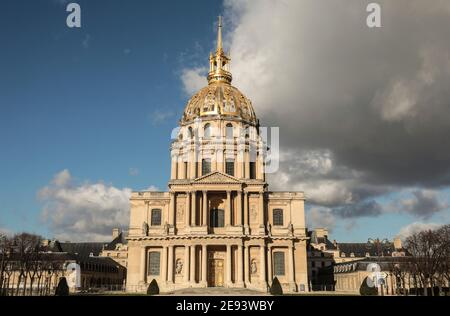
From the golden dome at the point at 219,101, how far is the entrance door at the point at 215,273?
1928 cm

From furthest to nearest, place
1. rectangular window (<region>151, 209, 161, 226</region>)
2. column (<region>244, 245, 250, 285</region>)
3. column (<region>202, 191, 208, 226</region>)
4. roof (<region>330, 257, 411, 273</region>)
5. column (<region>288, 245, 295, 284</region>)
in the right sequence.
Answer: roof (<region>330, 257, 411, 273</region>) → rectangular window (<region>151, 209, 161, 226</region>) → column (<region>202, 191, 208, 226</region>) → column (<region>288, 245, 295, 284</region>) → column (<region>244, 245, 250, 285</region>)

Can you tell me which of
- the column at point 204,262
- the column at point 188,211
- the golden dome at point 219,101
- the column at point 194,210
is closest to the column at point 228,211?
the column at point 194,210

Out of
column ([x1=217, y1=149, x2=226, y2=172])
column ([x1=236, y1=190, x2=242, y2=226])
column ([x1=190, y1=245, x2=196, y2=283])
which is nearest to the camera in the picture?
column ([x1=190, y1=245, x2=196, y2=283])

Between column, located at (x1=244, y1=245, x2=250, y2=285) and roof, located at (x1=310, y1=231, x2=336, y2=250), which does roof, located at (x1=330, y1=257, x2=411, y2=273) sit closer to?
column, located at (x1=244, y1=245, x2=250, y2=285)

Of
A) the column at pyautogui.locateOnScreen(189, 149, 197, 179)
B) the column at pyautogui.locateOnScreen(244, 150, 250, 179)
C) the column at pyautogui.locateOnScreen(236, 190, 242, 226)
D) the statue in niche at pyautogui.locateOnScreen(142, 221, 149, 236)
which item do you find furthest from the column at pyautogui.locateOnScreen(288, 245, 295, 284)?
the statue in niche at pyautogui.locateOnScreen(142, 221, 149, 236)

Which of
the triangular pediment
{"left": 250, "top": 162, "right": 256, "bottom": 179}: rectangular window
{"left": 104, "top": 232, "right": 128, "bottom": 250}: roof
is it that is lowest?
{"left": 104, "top": 232, "right": 128, "bottom": 250}: roof

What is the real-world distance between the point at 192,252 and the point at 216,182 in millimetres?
8271

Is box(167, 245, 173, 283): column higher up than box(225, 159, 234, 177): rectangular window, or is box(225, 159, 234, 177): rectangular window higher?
box(225, 159, 234, 177): rectangular window

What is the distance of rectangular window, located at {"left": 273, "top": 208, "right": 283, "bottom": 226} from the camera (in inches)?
2250

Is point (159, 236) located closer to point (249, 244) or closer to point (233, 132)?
point (249, 244)

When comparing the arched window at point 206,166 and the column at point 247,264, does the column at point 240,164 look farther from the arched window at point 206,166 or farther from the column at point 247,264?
the column at point 247,264

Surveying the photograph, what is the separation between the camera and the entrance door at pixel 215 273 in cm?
5456

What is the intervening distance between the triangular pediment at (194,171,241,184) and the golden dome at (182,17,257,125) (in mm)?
10608

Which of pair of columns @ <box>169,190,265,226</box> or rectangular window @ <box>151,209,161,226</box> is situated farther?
rectangular window @ <box>151,209,161,226</box>
